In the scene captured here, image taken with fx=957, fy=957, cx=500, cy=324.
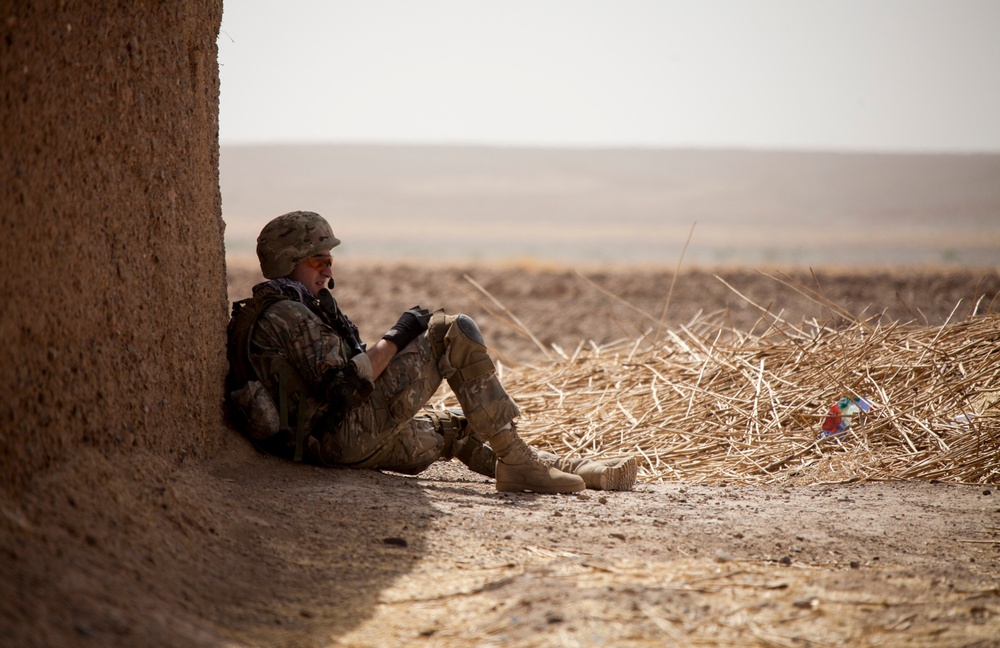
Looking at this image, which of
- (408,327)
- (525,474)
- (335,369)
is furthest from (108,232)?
(525,474)

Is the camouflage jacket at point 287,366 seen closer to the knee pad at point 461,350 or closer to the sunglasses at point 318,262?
the sunglasses at point 318,262

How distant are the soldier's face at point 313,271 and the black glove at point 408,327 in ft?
1.37

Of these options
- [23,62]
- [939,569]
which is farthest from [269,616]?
[939,569]

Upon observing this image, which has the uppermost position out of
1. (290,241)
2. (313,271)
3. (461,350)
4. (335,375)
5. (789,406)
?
→ (290,241)

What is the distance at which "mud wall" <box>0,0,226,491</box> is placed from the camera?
2.84 m

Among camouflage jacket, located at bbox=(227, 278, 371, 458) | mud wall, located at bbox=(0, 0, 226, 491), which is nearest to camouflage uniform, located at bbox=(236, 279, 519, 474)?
camouflage jacket, located at bbox=(227, 278, 371, 458)

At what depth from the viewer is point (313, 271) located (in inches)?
175

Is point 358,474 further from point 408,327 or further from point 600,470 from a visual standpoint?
point 600,470

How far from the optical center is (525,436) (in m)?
5.94

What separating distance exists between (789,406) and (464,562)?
3037 mm

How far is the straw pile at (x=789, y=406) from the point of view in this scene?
16.8 feet

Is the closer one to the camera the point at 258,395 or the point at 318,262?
the point at 258,395

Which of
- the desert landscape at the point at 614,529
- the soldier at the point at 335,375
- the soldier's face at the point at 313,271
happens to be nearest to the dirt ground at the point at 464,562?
the desert landscape at the point at 614,529

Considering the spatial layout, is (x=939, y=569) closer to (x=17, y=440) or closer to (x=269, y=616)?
(x=269, y=616)
